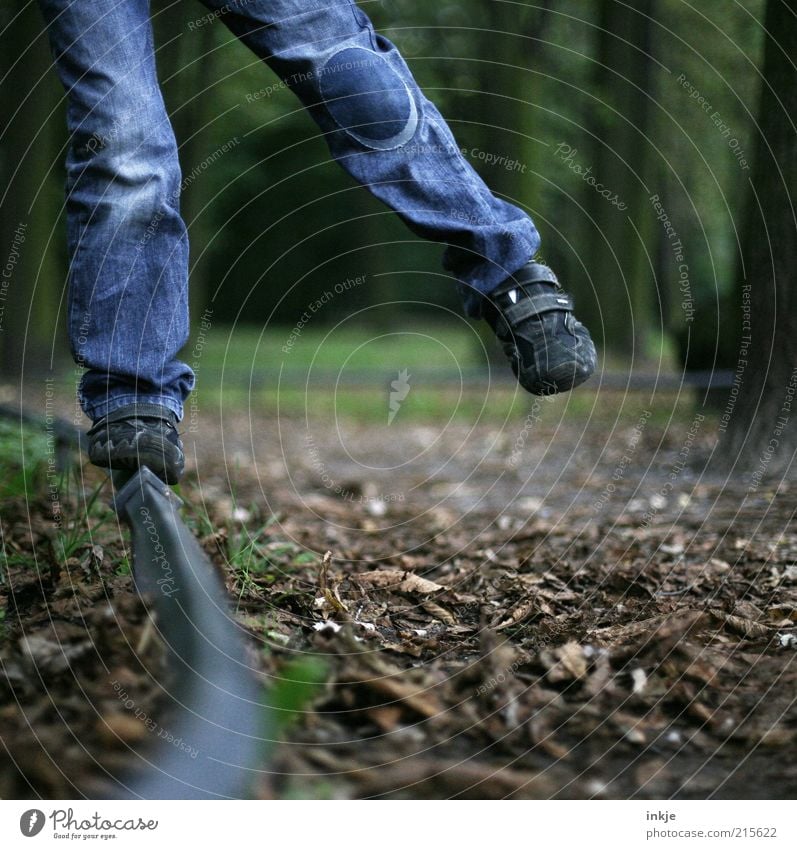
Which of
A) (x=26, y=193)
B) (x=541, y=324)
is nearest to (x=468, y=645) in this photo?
(x=541, y=324)

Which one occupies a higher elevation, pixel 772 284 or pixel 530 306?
pixel 772 284

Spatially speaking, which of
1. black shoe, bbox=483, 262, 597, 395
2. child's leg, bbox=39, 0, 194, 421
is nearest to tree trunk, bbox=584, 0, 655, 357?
black shoe, bbox=483, 262, 597, 395

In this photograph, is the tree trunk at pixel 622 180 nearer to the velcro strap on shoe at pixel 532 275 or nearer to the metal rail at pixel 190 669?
the velcro strap on shoe at pixel 532 275

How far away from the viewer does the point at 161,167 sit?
7.21 feet

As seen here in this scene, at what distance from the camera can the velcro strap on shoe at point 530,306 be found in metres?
2.28

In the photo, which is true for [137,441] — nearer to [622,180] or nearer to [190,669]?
[190,669]

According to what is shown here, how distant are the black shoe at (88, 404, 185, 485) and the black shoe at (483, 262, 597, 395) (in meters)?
0.84

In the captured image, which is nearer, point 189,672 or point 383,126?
point 189,672

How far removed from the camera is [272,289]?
98.2ft

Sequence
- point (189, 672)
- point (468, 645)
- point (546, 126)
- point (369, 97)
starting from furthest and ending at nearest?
point (546, 126)
point (369, 97)
point (468, 645)
point (189, 672)

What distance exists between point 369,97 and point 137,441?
96 cm

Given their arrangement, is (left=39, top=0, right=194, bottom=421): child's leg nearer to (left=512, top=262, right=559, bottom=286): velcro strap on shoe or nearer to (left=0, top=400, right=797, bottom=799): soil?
(left=0, top=400, right=797, bottom=799): soil
